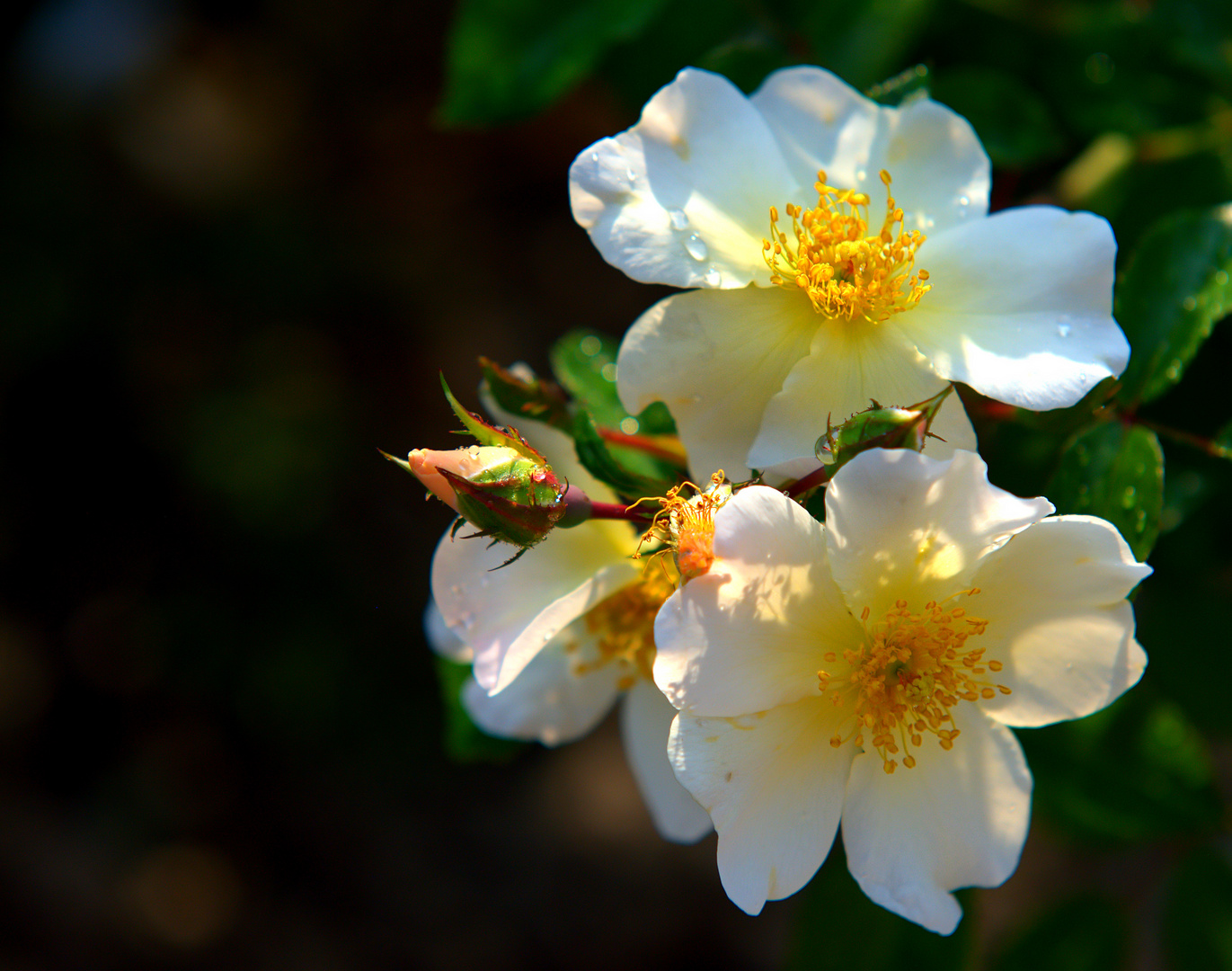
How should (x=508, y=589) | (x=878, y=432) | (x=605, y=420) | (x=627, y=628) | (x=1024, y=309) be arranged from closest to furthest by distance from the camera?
(x=878, y=432) < (x=1024, y=309) < (x=508, y=589) < (x=627, y=628) < (x=605, y=420)

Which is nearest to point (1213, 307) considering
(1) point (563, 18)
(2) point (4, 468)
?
(1) point (563, 18)

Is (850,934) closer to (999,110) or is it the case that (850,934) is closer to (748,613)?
(748,613)

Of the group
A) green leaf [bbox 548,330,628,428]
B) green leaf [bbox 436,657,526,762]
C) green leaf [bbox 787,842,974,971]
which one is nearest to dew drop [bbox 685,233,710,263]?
green leaf [bbox 548,330,628,428]

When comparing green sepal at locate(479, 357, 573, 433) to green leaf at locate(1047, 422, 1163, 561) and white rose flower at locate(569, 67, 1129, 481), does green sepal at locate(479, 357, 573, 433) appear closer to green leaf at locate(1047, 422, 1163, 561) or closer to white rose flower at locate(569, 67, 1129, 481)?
white rose flower at locate(569, 67, 1129, 481)

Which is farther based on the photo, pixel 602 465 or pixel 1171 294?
pixel 1171 294

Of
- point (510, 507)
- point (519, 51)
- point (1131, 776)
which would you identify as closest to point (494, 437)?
point (510, 507)

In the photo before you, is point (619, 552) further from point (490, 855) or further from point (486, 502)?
point (490, 855)
